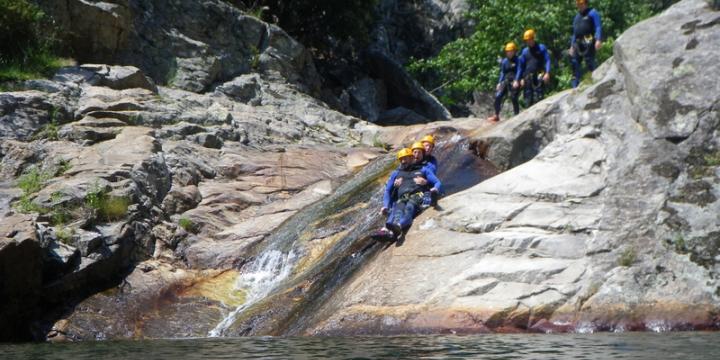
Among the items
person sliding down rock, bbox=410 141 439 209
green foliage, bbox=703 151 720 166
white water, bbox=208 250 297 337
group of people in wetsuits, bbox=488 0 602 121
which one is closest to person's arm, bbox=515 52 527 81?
group of people in wetsuits, bbox=488 0 602 121

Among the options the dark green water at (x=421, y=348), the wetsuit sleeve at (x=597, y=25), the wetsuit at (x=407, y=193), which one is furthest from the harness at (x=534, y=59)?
the dark green water at (x=421, y=348)

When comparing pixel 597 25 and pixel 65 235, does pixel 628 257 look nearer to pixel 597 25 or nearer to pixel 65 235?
pixel 597 25

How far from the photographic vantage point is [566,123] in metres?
16.6

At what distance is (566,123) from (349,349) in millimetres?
7873

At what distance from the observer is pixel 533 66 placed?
19344mm

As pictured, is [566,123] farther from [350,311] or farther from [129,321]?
[129,321]

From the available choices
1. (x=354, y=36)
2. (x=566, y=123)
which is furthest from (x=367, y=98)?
(x=566, y=123)

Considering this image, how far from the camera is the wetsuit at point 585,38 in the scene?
18.9 meters

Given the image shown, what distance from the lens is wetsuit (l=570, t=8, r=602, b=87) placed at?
62.0 ft

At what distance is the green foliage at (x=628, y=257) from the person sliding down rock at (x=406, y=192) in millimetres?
3338

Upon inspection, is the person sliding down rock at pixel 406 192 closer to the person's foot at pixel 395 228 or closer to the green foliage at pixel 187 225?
the person's foot at pixel 395 228

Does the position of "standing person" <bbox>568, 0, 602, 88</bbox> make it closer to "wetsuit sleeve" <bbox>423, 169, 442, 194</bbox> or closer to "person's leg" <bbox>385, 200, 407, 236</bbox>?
"wetsuit sleeve" <bbox>423, 169, 442, 194</bbox>

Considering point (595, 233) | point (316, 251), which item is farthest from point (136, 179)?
point (595, 233)

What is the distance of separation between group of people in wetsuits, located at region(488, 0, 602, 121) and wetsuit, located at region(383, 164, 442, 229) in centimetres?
473
